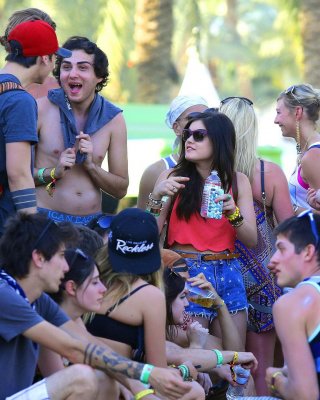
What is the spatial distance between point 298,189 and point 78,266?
87.8 inches

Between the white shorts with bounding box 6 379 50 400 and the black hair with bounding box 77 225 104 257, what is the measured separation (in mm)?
867

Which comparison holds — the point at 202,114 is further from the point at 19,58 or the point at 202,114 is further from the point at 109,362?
the point at 109,362

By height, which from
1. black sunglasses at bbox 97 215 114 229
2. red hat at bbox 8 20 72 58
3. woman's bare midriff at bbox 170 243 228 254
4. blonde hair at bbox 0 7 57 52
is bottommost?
woman's bare midriff at bbox 170 243 228 254

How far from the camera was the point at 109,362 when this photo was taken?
175 inches

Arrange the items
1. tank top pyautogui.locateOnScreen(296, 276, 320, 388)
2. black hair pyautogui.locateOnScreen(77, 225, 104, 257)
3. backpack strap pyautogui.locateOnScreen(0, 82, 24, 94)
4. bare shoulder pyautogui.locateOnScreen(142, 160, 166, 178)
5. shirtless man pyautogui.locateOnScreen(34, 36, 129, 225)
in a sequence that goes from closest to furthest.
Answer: tank top pyautogui.locateOnScreen(296, 276, 320, 388) → black hair pyautogui.locateOnScreen(77, 225, 104, 257) → backpack strap pyautogui.locateOnScreen(0, 82, 24, 94) → shirtless man pyautogui.locateOnScreen(34, 36, 129, 225) → bare shoulder pyautogui.locateOnScreen(142, 160, 166, 178)

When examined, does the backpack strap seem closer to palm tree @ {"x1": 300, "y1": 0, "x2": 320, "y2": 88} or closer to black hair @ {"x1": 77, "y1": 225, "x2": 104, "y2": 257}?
black hair @ {"x1": 77, "y1": 225, "x2": 104, "y2": 257}

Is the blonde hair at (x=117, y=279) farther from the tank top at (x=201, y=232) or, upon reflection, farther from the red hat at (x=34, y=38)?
the red hat at (x=34, y=38)

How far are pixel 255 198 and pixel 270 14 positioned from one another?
67.0 meters

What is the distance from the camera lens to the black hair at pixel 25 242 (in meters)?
4.47

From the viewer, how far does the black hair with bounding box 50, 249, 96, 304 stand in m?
4.80

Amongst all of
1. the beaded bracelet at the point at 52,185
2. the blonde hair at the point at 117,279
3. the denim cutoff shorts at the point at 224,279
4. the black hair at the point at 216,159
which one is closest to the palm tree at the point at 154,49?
the black hair at the point at 216,159

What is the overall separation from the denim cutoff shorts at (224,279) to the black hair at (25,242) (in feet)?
5.06

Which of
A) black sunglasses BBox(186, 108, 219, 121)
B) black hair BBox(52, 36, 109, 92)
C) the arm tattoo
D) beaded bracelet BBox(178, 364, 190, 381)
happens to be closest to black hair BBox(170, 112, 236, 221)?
black sunglasses BBox(186, 108, 219, 121)

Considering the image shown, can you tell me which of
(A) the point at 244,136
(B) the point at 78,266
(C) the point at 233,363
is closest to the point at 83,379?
(B) the point at 78,266
